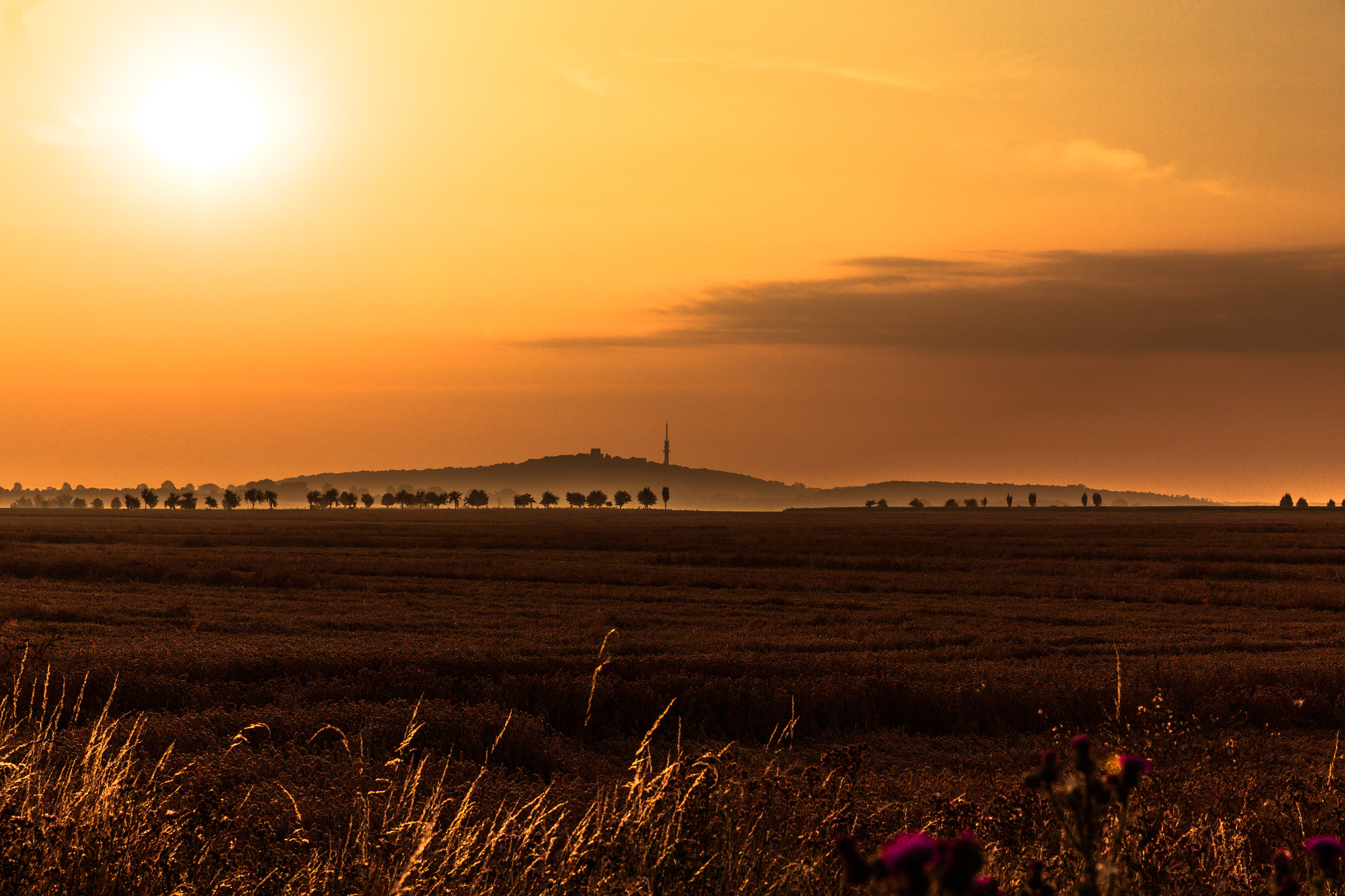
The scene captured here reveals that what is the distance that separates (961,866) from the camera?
239 cm

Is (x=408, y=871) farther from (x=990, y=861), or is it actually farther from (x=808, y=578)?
(x=808, y=578)

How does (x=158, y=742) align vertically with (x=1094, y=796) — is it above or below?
below

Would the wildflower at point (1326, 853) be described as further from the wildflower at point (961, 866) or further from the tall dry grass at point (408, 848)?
the tall dry grass at point (408, 848)

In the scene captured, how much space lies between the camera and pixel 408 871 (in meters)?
5.07

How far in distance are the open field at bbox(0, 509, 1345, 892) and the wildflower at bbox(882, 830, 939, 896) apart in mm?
4129

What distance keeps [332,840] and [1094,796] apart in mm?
6977

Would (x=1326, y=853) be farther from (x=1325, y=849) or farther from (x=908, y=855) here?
(x=908, y=855)

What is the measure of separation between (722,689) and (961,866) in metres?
15.6

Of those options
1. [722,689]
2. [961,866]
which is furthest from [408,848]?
[722,689]

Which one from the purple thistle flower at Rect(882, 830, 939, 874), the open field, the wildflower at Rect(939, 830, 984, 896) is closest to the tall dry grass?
the open field

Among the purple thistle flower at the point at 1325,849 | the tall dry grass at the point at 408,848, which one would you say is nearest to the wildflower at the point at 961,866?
the purple thistle flower at the point at 1325,849

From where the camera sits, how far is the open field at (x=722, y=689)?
8938mm

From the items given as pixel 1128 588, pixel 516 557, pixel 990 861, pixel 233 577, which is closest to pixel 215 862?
pixel 990 861

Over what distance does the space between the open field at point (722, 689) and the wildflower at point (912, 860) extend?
413cm
